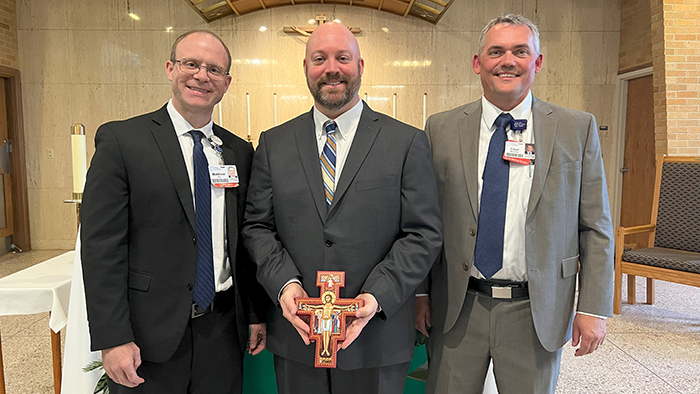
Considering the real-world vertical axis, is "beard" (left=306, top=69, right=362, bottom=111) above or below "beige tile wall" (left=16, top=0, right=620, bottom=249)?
below

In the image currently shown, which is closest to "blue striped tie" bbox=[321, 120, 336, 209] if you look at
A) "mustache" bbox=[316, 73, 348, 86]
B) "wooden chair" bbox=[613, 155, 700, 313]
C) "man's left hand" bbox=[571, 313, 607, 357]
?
"mustache" bbox=[316, 73, 348, 86]

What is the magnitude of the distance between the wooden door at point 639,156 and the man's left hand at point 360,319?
21.8 ft

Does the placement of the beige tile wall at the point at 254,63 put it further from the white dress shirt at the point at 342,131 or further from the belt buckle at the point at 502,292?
the belt buckle at the point at 502,292

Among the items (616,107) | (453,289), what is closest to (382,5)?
(616,107)

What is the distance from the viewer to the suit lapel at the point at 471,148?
1670 mm

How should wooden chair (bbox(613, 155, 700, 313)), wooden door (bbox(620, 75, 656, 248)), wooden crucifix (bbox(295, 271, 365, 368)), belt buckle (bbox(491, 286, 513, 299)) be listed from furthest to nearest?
wooden door (bbox(620, 75, 656, 248)) → wooden chair (bbox(613, 155, 700, 313)) → belt buckle (bbox(491, 286, 513, 299)) → wooden crucifix (bbox(295, 271, 365, 368))

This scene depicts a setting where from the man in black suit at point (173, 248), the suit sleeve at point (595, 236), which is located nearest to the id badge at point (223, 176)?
the man in black suit at point (173, 248)

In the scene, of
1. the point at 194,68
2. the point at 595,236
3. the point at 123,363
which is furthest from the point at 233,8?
the point at 595,236

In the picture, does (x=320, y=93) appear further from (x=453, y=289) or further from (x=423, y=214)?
(x=453, y=289)

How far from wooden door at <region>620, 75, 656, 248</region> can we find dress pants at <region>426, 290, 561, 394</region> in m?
6.13

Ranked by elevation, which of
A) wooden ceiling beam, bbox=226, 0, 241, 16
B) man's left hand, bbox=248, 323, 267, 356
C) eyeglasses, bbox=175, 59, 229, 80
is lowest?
man's left hand, bbox=248, 323, 267, 356

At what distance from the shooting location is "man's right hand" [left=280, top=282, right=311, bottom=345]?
1.37m

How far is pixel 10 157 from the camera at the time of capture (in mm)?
6809

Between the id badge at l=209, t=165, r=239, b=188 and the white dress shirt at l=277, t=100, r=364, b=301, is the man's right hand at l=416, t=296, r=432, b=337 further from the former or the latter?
the id badge at l=209, t=165, r=239, b=188
